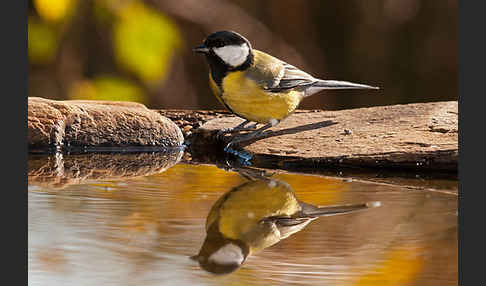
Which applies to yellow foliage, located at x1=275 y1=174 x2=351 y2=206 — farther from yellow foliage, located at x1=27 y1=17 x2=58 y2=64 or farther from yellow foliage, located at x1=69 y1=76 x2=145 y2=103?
yellow foliage, located at x1=27 y1=17 x2=58 y2=64

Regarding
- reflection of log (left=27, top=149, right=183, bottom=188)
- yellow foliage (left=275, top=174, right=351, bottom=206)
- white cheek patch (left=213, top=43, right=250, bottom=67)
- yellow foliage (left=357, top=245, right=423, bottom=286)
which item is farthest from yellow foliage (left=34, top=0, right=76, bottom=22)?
yellow foliage (left=357, top=245, right=423, bottom=286)

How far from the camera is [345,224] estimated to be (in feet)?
6.27

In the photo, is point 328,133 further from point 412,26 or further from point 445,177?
point 412,26

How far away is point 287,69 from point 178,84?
2.04 meters

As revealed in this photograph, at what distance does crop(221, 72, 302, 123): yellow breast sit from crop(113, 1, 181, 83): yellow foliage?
587mm

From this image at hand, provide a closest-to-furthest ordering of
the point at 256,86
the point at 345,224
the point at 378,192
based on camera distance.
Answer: the point at 345,224
the point at 378,192
the point at 256,86

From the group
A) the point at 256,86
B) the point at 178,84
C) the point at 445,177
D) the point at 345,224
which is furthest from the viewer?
the point at 178,84

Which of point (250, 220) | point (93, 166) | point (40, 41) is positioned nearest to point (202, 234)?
point (250, 220)

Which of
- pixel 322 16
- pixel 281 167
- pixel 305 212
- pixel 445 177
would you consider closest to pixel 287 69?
pixel 281 167

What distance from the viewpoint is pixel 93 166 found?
2.87 m

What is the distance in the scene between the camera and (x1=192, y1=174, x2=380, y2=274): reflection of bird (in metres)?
1.62

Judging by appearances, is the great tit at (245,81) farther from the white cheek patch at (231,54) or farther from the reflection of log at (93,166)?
the reflection of log at (93,166)

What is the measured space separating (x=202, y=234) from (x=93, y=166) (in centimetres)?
119

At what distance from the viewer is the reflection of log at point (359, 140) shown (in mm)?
2822
